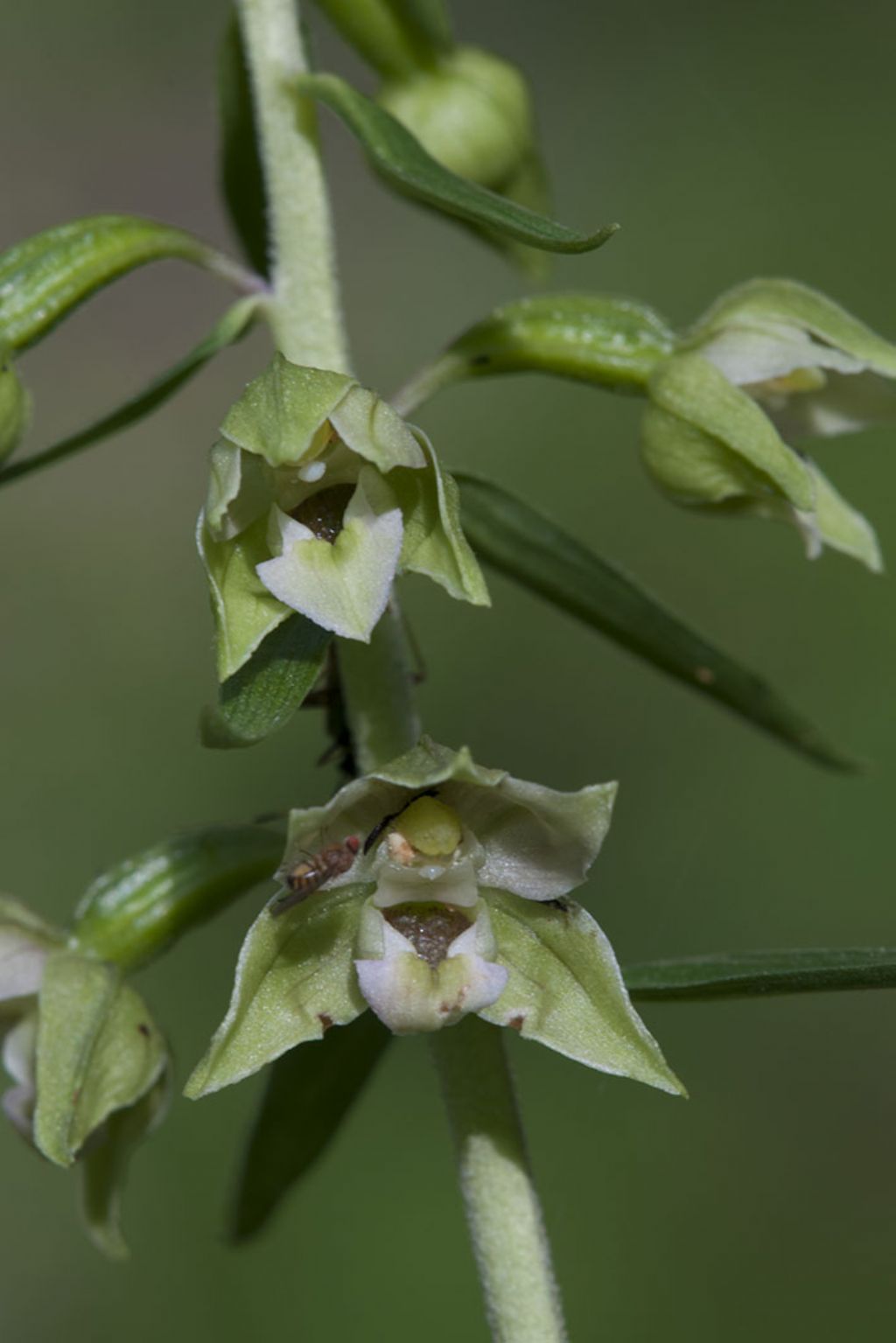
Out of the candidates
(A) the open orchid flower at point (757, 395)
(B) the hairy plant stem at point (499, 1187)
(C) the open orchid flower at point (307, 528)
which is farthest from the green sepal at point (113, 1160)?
(A) the open orchid flower at point (757, 395)

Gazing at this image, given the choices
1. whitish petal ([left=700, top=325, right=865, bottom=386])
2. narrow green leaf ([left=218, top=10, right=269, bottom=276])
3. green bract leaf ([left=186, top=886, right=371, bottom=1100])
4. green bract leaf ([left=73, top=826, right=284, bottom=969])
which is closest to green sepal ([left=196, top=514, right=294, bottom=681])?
green bract leaf ([left=186, top=886, right=371, bottom=1100])

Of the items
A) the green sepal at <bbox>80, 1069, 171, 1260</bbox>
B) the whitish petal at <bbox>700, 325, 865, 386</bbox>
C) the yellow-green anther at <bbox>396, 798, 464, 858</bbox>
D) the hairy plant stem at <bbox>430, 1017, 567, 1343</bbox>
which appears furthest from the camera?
the green sepal at <bbox>80, 1069, 171, 1260</bbox>

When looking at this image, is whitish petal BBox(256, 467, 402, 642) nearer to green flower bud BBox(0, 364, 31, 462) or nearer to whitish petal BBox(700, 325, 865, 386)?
green flower bud BBox(0, 364, 31, 462)

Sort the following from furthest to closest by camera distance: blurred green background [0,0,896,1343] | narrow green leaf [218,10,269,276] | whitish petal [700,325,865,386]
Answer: blurred green background [0,0,896,1343], narrow green leaf [218,10,269,276], whitish petal [700,325,865,386]

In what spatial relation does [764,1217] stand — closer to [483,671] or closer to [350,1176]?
[350,1176]

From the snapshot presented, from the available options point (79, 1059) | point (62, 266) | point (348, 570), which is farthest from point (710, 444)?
point (79, 1059)

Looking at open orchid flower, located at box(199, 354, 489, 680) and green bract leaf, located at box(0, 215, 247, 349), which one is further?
green bract leaf, located at box(0, 215, 247, 349)

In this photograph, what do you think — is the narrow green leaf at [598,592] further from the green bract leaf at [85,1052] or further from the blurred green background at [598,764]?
the blurred green background at [598,764]

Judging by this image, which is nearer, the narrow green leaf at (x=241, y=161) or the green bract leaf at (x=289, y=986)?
the green bract leaf at (x=289, y=986)
